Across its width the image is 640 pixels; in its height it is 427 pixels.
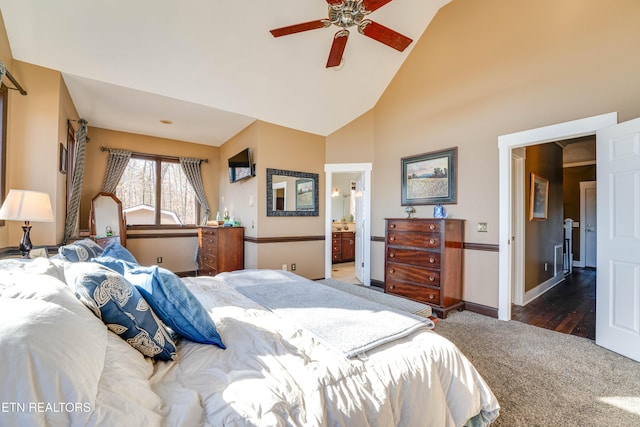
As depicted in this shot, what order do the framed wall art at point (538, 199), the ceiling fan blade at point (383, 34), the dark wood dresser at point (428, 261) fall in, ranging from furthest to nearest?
the framed wall art at point (538, 199)
the dark wood dresser at point (428, 261)
the ceiling fan blade at point (383, 34)

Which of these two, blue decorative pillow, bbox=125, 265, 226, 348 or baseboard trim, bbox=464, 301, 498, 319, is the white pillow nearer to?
blue decorative pillow, bbox=125, 265, 226, 348

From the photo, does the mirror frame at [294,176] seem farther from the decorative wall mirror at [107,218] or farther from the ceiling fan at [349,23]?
the decorative wall mirror at [107,218]

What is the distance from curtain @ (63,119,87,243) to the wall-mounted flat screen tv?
2.02 m

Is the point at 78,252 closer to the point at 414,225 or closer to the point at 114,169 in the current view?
the point at 414,225

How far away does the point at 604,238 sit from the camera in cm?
245

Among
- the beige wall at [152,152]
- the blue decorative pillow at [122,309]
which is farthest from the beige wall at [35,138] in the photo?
the blue decorative pillow at [122,309]

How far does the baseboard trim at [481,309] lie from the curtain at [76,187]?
16.3 ft

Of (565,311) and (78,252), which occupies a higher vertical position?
(78,252)

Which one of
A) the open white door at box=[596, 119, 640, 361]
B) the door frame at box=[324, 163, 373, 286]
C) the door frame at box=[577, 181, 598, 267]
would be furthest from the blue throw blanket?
the door frame at box=[577, 181, 598, 267]

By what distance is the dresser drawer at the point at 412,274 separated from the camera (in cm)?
320

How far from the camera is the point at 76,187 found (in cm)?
367

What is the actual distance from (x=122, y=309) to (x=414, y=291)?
3.14m

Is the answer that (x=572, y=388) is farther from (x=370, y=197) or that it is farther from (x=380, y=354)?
(x=370, y=197)

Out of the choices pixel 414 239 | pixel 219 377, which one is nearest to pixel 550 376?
pixel 414 239
